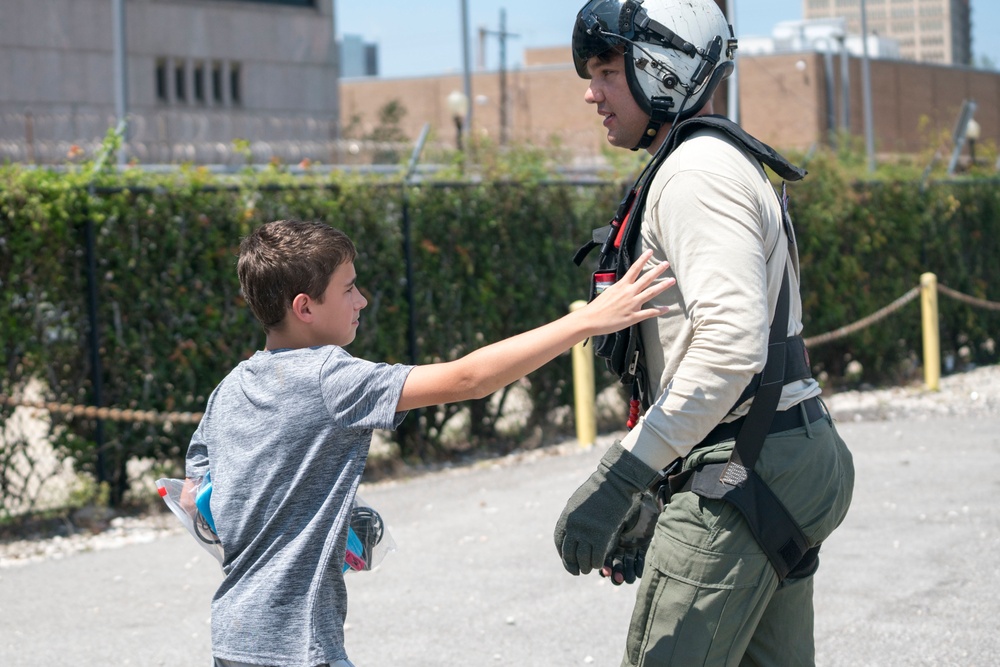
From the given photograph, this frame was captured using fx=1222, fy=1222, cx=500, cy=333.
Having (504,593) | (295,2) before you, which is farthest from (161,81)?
(504,593)

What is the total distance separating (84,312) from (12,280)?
1.77 feet

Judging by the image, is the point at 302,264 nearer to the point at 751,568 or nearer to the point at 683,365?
the point at 683,365

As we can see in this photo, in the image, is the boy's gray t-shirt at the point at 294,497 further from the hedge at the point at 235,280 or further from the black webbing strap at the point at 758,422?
the hedge at the point at 235,280

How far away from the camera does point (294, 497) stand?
280 cm

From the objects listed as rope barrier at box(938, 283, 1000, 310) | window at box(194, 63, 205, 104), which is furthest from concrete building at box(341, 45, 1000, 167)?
rope barrier at box(938, 283, 1000, 310)

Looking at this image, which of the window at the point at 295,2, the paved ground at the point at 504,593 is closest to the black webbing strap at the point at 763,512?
the paved ground at the point at 504,593

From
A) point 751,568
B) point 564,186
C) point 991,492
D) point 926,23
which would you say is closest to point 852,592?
point 991,492

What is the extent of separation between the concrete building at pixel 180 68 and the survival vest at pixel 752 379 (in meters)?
36.8

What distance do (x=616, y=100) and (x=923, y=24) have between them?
196 m

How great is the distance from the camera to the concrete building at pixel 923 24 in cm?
17138

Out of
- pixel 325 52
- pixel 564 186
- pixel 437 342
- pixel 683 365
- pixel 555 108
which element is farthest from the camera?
pixel 555 108

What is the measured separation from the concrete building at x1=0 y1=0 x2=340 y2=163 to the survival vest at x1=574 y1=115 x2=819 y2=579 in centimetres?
3682

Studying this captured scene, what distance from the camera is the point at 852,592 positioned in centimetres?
594

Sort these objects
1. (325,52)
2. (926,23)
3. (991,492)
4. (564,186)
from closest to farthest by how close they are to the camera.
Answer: (991,492) → (564,186) → (325,52) → (926,23)
